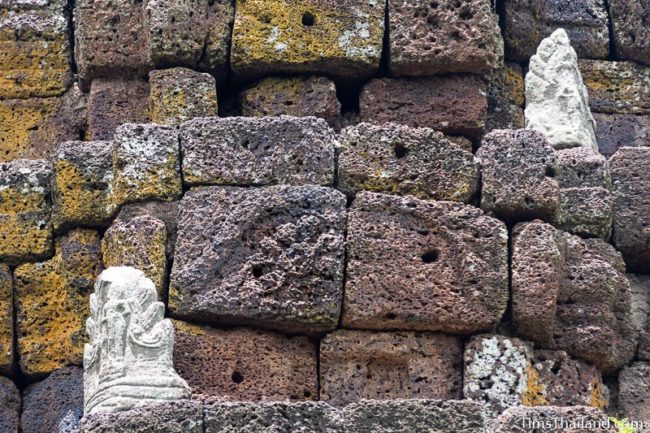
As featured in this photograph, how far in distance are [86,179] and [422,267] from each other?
7.83 feet

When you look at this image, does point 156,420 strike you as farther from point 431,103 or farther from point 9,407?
point 431,103

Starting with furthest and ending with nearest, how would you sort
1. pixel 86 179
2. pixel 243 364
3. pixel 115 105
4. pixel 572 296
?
pixel 115 105, pixel 86 179, pixel 572 296, pixel 243 364

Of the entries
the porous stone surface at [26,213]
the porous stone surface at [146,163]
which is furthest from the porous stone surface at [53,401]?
the porous stone surface at [146,163]

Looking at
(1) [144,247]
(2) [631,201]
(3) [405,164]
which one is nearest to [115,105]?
(1) [144,247]

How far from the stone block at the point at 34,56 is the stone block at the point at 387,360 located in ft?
12.5

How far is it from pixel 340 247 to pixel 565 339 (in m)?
1.58

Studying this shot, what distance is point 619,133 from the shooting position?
19.3 meters

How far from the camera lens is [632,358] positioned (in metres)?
17.6

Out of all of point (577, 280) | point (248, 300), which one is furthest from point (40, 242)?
point (577, 280)

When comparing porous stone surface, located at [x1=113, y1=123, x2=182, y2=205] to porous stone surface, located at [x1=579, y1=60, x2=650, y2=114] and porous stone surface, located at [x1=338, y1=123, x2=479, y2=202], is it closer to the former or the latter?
porous stone surface, located at [x1=338, y1=123, x2=479, y2=202]

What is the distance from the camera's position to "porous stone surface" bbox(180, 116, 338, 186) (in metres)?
16.5

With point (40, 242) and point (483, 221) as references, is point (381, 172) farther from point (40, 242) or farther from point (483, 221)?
point (40, 242)

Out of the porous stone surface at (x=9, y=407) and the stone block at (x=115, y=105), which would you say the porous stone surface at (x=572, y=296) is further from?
the porous stone surface at (x=9, y=407)

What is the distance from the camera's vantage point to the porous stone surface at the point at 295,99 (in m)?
17.7
